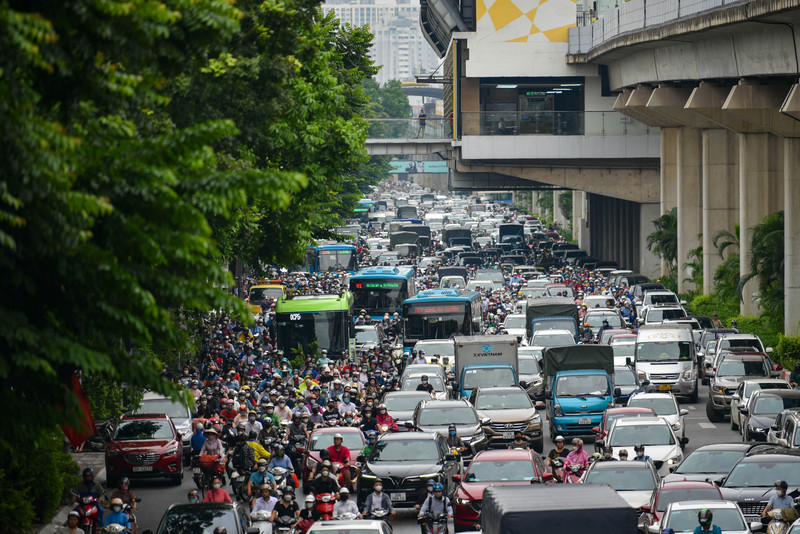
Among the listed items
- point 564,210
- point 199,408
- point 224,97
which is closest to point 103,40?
point 224,97

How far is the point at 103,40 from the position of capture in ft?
36.8

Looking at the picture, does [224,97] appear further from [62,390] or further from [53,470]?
[62,390]


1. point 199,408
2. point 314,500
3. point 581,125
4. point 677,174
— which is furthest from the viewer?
point 581,125

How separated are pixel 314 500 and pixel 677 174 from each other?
47.0 m

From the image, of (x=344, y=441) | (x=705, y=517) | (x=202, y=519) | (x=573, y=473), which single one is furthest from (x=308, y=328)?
(x=705, y=517)

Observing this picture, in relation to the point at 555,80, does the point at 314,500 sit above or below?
below

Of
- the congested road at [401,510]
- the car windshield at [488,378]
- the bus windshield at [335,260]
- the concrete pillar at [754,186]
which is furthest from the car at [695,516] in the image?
the bus windshield at [335,260]

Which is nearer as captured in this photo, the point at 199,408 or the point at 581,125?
the point at 199,408

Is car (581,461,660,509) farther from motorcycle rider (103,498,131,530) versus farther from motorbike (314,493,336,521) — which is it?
motorcycle rider (103,498,131,530)

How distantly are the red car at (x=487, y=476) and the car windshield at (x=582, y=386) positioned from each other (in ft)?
28.3

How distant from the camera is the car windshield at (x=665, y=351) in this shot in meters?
37.4

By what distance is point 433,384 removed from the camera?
33.8 meters

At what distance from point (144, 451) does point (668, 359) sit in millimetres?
15567

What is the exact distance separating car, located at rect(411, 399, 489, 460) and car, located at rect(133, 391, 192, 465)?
4.74 meters
